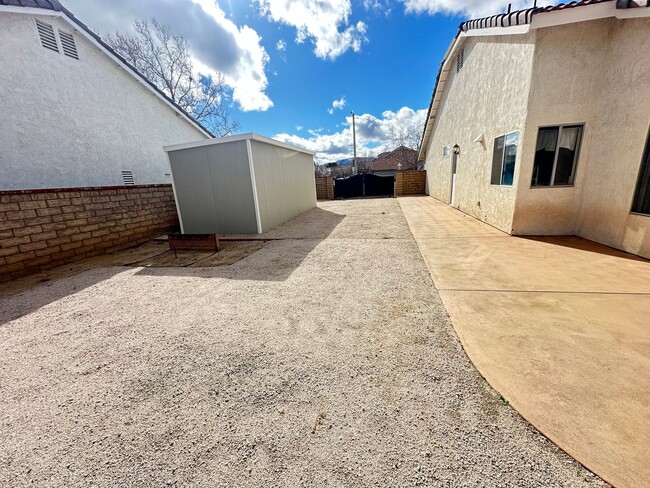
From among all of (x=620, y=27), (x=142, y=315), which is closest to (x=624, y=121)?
(x=620, y=27)

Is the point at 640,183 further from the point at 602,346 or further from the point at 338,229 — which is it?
the point at 338,229

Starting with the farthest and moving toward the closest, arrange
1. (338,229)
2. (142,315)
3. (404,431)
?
(338,229), (142,315), (404,431)

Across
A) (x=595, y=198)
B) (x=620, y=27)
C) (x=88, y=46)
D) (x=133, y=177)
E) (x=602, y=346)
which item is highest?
(x=88, y=46)

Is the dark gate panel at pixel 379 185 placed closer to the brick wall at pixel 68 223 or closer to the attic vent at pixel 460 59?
the attic vent at pixel 460 59

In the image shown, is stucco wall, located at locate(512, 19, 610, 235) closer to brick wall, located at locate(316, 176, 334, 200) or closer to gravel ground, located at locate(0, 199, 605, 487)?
gravel ground, located at locate(0, 199, 605, 487)

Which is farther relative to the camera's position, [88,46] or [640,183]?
[88,46]

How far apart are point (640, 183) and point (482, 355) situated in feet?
15.6

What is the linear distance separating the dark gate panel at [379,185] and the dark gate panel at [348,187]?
0.61 meters

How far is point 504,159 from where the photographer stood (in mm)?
6148

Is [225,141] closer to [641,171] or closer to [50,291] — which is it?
[50,291]

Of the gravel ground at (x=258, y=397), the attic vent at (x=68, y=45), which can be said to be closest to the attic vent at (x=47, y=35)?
the attic vent at (x=68, y=45)

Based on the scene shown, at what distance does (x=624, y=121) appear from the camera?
14.3 feet

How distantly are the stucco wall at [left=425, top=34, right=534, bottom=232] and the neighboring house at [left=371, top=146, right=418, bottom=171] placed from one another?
21196mm

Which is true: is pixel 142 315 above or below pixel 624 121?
below
